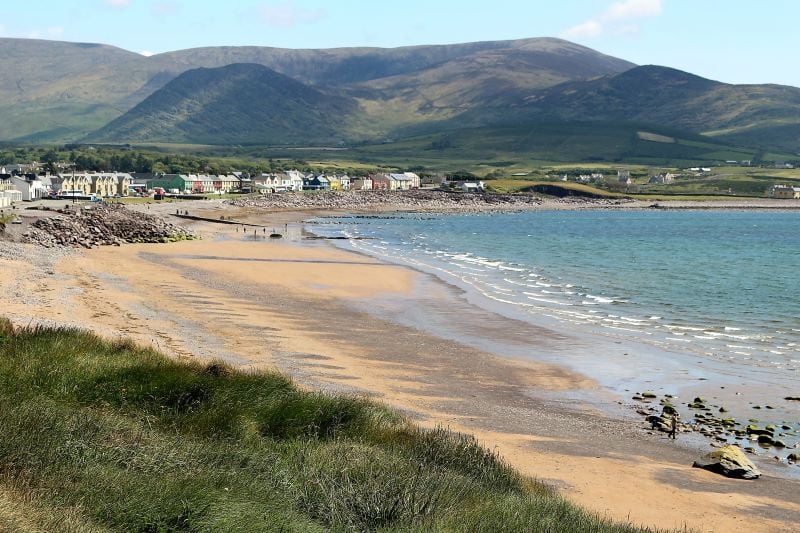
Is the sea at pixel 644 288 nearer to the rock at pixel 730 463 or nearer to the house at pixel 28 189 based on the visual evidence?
the rock at pixel 730 463

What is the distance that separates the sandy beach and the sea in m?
3.27

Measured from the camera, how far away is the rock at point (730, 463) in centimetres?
1833

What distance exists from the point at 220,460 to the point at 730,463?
36.4ft

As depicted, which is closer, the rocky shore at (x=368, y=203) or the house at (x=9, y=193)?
the house at (x=9, y=193)

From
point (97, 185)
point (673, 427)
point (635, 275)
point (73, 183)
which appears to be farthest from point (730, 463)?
point (97, 185)

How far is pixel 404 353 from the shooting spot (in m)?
30.4

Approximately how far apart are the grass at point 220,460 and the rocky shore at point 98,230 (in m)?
47.5

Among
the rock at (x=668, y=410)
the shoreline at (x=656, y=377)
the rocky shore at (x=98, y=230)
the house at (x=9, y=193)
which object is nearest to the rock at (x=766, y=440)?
the shoreline at (x=656, y=377)

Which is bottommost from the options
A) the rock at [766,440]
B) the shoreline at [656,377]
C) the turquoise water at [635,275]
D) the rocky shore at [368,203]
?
the rocky shore at [368,203]

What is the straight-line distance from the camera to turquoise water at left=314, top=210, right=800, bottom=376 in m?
36.0

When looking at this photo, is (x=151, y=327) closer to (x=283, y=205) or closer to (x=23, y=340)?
(x=23, y=340)

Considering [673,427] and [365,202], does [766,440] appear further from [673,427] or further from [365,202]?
[365,202]

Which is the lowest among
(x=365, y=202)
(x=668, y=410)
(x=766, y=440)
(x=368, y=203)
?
(x=368, y=203)

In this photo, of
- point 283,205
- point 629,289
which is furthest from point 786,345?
point 283,205
